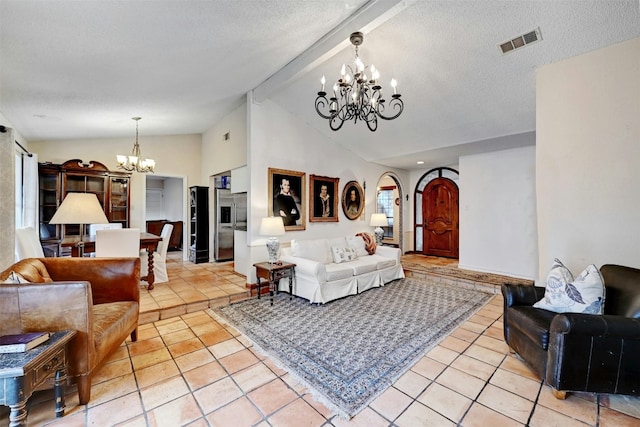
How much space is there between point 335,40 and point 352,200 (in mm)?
3357

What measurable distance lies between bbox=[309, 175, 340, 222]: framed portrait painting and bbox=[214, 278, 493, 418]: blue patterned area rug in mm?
1633

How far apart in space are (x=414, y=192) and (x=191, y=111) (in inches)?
220

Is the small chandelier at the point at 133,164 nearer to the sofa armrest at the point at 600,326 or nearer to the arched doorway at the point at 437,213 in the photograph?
the sofa armrest at the point at 600,326

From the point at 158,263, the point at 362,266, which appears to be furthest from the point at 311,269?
the point at 158,263

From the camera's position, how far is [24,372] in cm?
135

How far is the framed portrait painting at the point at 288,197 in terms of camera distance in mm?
4466

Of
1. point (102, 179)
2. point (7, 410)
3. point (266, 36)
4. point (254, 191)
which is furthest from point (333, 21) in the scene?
point (102, 179)

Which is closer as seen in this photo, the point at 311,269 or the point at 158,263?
the point at 311,269

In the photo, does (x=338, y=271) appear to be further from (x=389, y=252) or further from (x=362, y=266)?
(x=389, y=252)

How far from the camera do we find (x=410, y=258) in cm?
674

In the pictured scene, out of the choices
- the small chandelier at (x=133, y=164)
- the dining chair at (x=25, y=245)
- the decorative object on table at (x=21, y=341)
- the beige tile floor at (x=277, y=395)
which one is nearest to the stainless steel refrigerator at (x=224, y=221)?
the small chandelier at (x=133, y=164)

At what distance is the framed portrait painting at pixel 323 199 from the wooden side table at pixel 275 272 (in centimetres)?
131

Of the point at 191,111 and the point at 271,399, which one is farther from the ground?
the point at 191,111

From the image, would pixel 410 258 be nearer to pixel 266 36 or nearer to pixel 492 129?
pixel 492 129
